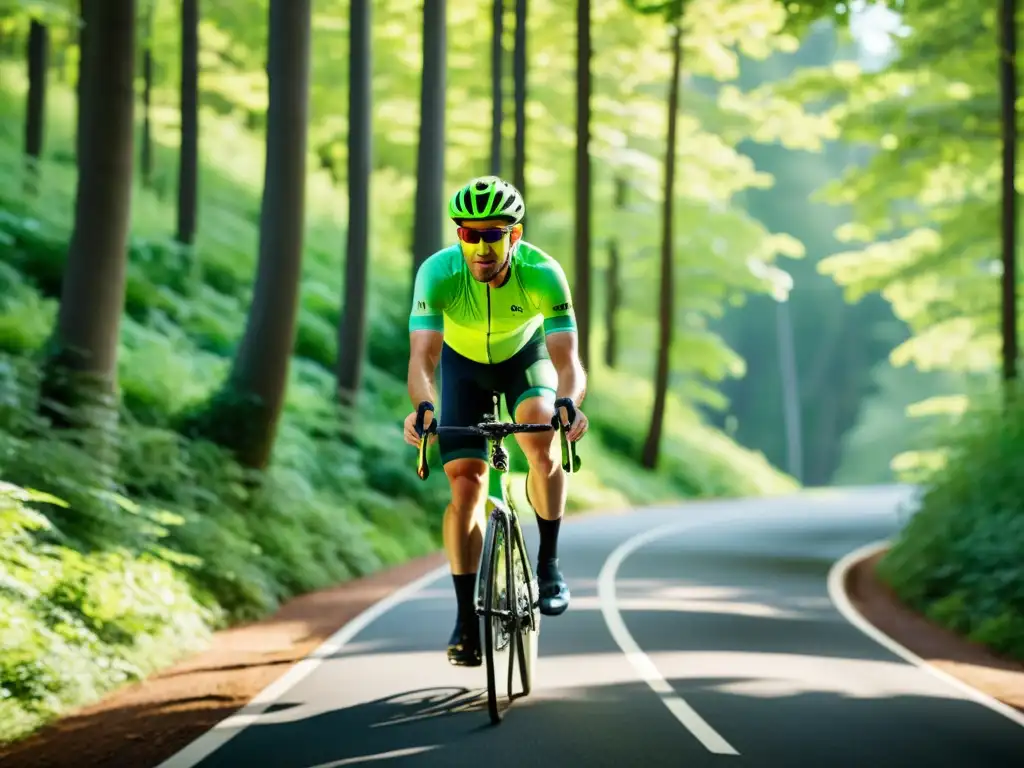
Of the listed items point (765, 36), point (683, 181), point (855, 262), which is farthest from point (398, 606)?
point (683, 181)

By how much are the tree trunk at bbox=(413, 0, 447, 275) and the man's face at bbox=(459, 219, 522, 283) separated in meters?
17.5

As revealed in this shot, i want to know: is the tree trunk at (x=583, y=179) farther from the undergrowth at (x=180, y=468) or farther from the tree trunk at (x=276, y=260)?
the tree trunk at (x=276, y=260)

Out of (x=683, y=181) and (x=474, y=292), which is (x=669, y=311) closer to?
(x=683, y=181)

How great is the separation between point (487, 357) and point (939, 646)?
7232 millimetres

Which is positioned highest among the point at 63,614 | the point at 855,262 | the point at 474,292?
the point at 855,262

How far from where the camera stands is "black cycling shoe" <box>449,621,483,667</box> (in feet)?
30.1

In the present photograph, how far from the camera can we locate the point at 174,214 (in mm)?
33969

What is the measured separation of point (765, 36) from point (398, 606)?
26199 millimetres

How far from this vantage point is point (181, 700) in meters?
10.0

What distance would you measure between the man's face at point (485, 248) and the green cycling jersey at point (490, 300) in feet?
0.42

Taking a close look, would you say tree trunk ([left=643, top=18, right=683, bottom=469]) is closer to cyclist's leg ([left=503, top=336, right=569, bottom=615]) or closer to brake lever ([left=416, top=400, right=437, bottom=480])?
cyclist's leg ([left=503, top=336, right=569, bottom=615])

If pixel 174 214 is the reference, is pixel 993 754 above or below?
below

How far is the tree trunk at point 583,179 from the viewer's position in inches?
1356

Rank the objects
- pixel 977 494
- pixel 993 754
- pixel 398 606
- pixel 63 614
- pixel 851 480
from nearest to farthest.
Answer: pixel 993 754 → pixel 63 614 → pixel 398 606 → pixel 977 494 → pixel 851 480
